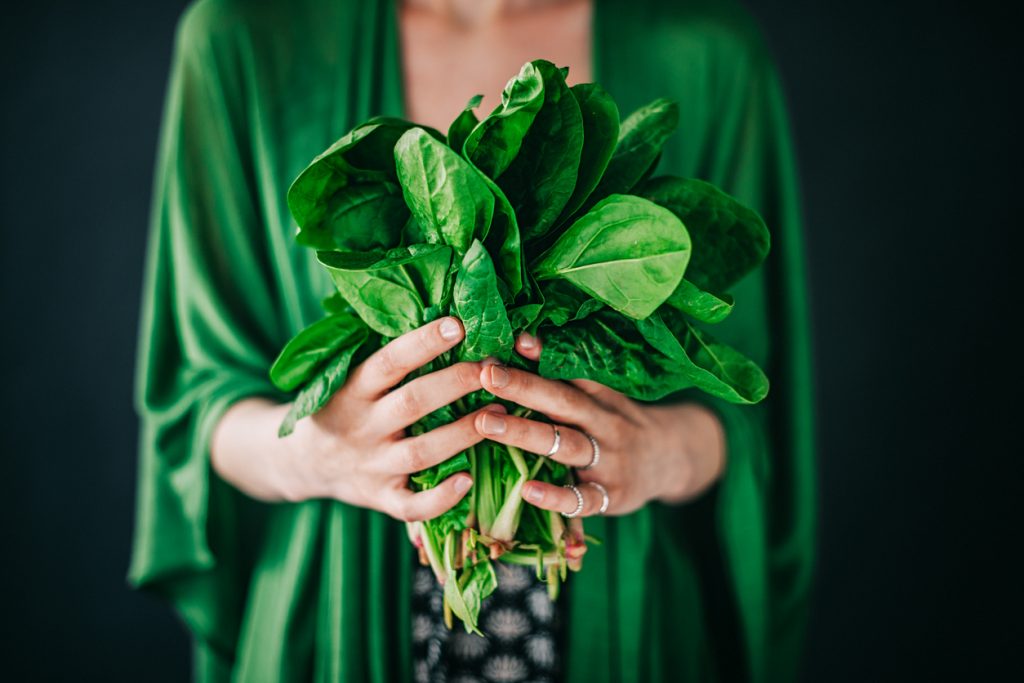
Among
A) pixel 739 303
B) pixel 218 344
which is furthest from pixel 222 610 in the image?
pixel 739 303

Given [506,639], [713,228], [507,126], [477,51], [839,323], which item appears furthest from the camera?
[839,323]

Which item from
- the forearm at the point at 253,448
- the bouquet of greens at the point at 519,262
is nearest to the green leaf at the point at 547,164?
the bouquet of greens at the point at 519,262

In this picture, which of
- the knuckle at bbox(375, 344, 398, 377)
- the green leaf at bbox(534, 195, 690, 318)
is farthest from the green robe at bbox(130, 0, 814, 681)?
the green leaf at bbox(534, 195, 690, 318)

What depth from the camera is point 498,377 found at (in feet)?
1.75

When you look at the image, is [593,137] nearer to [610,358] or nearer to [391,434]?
[610,358]

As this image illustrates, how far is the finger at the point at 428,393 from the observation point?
1.78ft

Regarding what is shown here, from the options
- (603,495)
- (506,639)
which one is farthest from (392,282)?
(506,639)

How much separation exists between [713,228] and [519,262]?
0.17 metres

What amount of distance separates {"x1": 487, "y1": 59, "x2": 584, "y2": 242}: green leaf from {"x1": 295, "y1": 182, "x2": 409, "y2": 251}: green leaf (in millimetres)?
87

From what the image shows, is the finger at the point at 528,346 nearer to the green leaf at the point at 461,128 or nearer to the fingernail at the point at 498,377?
the fingernail at the point at 498,377

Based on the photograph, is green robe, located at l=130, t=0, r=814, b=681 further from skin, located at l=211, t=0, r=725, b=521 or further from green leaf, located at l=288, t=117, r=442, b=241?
green leaf, located at l=288, t=117, r=442, b=241

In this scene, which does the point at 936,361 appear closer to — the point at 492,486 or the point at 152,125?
the point at 492,486

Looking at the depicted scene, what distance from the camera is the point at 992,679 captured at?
43.8 inches

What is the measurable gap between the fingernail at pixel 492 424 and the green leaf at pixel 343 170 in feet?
0.60
